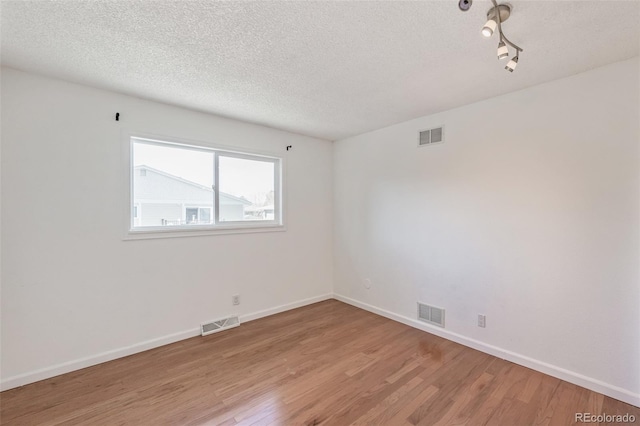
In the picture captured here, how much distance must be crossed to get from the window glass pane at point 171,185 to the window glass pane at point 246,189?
17cm

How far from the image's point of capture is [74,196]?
2348 millimetres

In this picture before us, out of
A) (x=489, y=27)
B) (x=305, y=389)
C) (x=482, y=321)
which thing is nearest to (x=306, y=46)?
(x=489, y=27)

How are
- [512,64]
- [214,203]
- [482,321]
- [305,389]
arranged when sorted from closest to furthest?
[512,64] < [305,389] < [482,321] < [214,203]

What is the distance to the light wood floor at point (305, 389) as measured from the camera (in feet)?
5.98

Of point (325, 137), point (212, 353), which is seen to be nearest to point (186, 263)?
point (212, 353)

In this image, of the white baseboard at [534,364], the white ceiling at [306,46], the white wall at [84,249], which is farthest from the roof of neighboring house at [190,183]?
the white baseboard at [534,364]

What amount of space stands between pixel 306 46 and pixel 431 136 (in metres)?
1.88

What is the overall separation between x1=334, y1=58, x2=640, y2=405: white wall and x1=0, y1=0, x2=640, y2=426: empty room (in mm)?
16

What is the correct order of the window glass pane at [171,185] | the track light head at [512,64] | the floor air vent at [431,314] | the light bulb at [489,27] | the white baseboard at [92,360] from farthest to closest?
the floor air vent at [431,314], the window glass pane at [171,185], the white baseboard at [92,360], the track light head at [512,64], the light bulb at [489,27]

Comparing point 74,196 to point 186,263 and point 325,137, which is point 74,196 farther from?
point 325,137

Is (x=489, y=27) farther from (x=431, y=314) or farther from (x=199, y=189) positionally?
(x=199, y=189)

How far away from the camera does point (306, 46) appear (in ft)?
5.98

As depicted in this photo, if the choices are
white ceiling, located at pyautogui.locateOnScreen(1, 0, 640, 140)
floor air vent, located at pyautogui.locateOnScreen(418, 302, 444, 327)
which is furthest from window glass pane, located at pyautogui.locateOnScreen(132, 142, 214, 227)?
floor air vent, located at pyautogui.locateOnScreen(418, 302, 444, 327)

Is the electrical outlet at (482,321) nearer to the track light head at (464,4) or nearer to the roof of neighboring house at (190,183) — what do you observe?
the track light head at (464,4)
